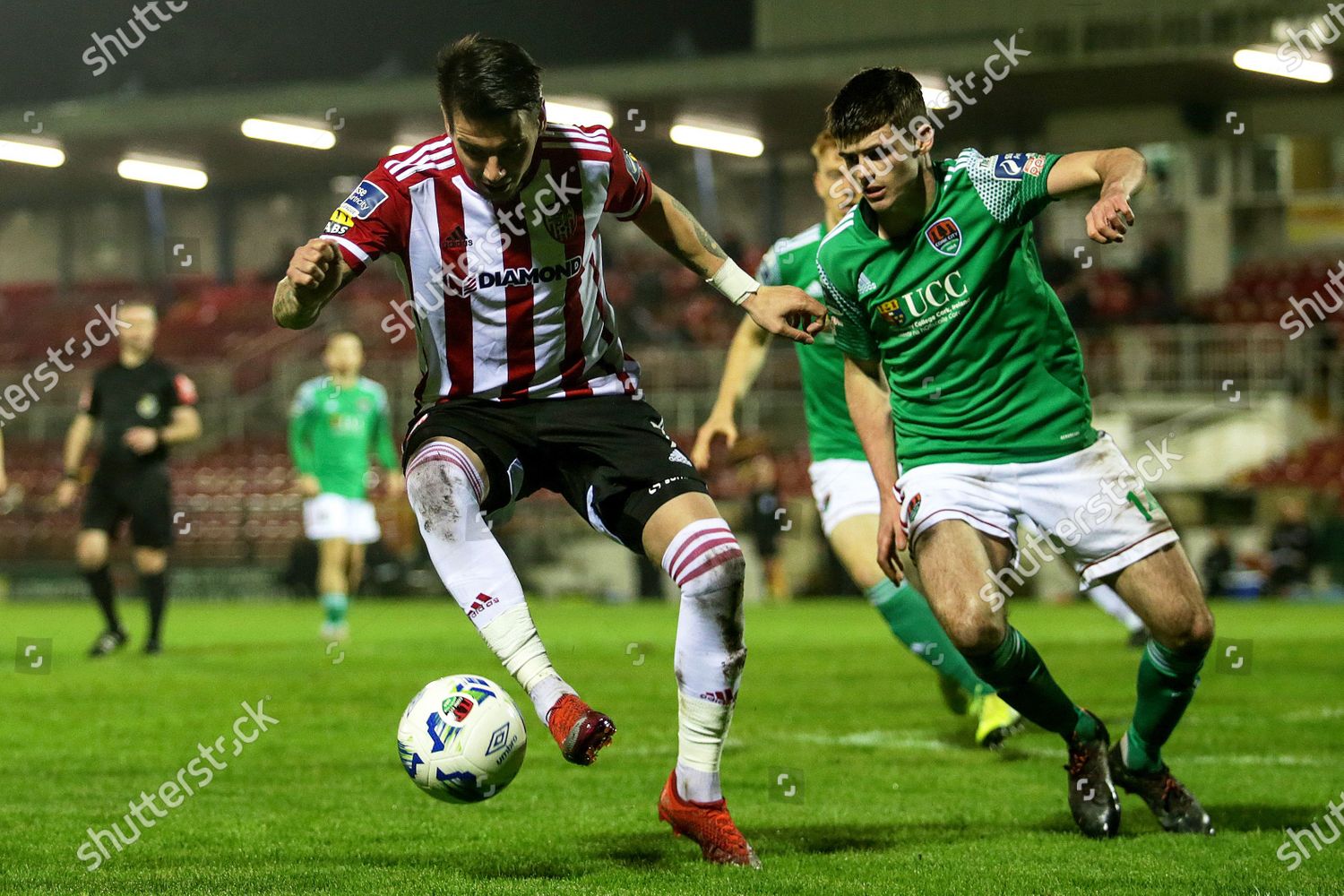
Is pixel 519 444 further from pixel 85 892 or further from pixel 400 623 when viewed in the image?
pixel 400 623

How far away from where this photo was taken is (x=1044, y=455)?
496 cm

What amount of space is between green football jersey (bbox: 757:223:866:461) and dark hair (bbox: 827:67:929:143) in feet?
7.83

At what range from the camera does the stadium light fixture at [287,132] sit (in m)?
29.5

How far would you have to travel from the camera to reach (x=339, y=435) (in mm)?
14539

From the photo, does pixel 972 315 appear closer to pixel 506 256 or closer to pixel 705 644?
pixel 705 644

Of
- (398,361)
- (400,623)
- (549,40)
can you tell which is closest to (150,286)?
(398,361)

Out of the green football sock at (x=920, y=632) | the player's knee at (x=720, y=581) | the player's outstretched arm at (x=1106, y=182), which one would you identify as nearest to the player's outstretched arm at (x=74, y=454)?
the green football sock at (x=920, y=632)

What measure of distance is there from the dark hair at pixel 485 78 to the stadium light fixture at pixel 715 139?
2591cm

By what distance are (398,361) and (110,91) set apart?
303 inches

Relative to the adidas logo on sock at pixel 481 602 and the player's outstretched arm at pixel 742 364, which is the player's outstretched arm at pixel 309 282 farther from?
the player's outstretched arm at pixel 742 364

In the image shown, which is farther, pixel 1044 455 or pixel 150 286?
pixel 150 286

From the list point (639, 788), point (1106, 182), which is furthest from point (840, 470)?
point (1106, 182)

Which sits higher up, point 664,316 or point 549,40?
point 549,40

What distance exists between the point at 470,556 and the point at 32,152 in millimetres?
32198
